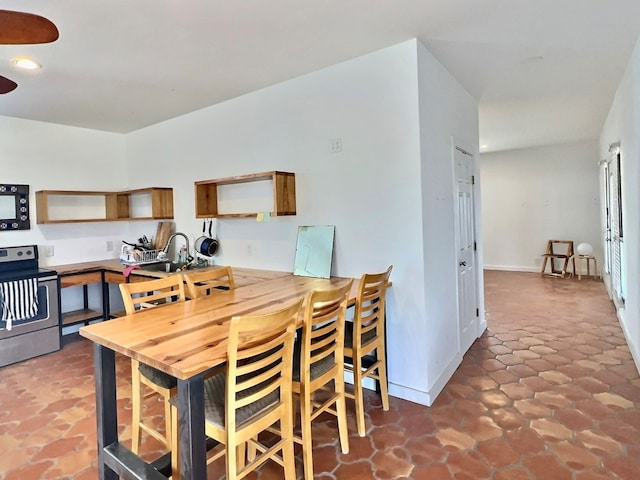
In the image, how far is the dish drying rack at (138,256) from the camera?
4.06 metres

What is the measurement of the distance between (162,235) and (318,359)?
3.16 m

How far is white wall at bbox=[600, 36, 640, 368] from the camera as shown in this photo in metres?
2.85

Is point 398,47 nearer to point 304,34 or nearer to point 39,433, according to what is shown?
point 304,34

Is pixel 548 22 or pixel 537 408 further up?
pixel 548 22

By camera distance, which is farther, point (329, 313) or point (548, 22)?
point (548, 22)

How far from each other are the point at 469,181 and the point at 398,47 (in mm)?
1599

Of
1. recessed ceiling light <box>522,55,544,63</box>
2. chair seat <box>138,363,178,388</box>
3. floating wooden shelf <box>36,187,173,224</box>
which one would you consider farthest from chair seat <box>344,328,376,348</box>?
floating wooden shelf <box>36,187,173,224</box>

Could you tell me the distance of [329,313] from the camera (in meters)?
1.91

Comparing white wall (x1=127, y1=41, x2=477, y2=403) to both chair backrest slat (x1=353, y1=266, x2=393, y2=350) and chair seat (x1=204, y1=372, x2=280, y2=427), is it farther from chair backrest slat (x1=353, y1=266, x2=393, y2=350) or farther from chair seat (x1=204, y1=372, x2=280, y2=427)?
chair seat (x1=204, y1=372, x2=280, y2=427)

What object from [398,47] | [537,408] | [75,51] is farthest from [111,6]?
[537,408]

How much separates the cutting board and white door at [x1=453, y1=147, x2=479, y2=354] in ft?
10.3

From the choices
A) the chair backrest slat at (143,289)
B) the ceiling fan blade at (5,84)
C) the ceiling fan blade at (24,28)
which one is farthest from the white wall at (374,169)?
the ceiling fan blade at (24,28)

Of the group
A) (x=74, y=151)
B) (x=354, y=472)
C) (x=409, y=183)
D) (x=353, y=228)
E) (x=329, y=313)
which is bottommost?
(x=354, y=472)

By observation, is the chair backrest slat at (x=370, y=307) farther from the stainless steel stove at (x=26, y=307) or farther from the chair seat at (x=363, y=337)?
the stainless steel stove at (x=26, y=307)
